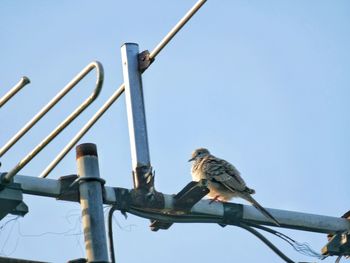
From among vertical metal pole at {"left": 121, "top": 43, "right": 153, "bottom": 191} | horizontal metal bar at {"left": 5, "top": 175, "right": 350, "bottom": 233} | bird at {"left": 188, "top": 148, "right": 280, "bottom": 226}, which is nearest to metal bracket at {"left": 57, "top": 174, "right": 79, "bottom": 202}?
horizontal metal bar at {"left": 5, "top": 175, "right": 350, "bottom": 233}

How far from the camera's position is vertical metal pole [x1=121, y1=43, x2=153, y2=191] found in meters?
6.67

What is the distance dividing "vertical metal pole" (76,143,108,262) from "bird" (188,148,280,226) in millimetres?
4743

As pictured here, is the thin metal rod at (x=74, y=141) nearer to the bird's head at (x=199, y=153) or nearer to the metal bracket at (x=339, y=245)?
the metal bracket at (x=339, y=245)

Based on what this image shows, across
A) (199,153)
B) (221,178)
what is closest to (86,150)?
(221,178)

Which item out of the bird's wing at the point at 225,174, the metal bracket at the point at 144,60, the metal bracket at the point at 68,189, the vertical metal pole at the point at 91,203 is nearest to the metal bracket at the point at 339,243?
the metal bracket at the point at 144,60

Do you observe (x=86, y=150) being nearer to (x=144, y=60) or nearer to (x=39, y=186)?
(x=39, y=186)

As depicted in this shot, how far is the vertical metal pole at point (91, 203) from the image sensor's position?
205 inches

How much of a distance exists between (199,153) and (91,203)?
8462 mm

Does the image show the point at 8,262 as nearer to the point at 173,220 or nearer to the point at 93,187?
the point at 93,187

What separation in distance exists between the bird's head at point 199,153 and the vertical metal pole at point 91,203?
778 cm

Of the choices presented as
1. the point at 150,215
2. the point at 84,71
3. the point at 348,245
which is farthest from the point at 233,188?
the point at 84,71

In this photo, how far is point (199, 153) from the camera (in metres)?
13.9

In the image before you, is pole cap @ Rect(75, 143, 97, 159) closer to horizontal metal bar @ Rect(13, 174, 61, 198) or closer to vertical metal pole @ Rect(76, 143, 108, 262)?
vertical metal pole @ Rect(76, 143, 108, 262)

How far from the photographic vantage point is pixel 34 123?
6055 mm
